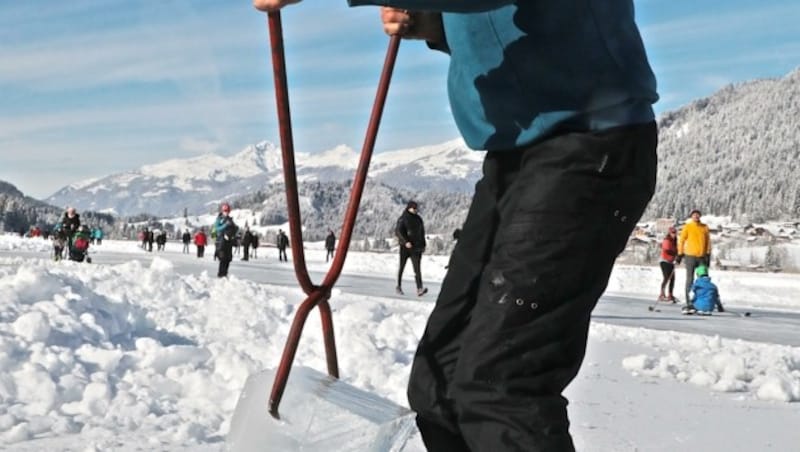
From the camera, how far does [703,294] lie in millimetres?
15172

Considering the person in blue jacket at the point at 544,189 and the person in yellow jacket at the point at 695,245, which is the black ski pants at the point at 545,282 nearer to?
the person in blue jacket at the point at 544,189

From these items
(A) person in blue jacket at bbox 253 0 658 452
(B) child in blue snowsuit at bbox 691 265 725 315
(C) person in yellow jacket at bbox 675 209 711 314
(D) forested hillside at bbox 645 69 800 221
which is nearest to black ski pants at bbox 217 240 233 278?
(C) person in yellow jacket at bbox 675 209 711 314

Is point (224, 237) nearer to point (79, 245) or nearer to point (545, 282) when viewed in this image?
point (79, 245)

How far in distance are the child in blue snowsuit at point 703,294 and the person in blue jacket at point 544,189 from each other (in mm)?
14162

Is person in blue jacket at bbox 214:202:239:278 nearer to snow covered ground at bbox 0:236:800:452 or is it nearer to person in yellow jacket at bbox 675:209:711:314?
snow covered ground at bbox 0:236:800:452

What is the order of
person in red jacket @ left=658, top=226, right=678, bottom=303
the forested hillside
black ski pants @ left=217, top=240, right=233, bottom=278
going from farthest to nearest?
1. the forested hillside
2. person in red jacket @ left=658, top=226, right=678, bottom=303
3. black ski pants @ left=217, top=240, right=233, bottom=278

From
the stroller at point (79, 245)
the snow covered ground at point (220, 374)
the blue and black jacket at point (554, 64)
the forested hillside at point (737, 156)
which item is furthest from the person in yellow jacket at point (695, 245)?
the forested hillside at point (737, 156)

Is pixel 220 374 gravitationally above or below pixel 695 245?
below

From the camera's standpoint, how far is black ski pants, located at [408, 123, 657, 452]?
166cm

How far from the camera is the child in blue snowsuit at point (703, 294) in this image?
15133 mm

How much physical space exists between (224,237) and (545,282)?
1523 cm

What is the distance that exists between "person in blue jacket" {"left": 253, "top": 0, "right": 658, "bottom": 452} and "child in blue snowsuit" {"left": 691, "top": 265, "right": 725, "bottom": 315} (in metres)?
14.2

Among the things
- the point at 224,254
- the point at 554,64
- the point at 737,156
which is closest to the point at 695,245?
the point at 224,254

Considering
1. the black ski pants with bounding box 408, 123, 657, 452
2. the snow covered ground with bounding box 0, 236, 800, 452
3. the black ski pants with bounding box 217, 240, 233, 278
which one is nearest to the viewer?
the black ski pants with bounding box 408, 123, 657, 452
